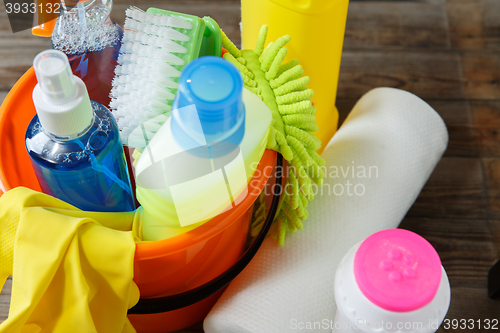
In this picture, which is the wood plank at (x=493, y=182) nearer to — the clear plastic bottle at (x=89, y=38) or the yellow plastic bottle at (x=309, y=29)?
the yellow plastic bottle at (x=309, y=29)

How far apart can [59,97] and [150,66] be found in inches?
4.0

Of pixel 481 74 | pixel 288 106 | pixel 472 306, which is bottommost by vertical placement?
pixel 472 306

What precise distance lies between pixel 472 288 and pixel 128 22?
43 centimetres

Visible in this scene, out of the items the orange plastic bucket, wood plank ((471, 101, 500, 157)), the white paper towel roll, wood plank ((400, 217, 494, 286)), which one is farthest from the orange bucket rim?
wood plank ((471, 101, 500, 157))

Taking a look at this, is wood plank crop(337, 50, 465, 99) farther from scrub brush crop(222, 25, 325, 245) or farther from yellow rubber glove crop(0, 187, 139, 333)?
yellow rubber glove crop(0, 187, 139, 333)

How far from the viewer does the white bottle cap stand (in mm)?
272

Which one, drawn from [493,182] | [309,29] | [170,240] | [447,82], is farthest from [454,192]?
[170,240]

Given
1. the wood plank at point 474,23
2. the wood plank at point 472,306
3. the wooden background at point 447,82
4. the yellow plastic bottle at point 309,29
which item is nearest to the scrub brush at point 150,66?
the yellow plastic bottle at point 309,29

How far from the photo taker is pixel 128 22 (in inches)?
15.4

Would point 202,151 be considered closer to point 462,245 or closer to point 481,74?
point 462,245

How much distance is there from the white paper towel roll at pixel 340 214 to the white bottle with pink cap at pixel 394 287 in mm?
102

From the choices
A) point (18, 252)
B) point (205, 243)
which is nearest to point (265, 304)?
point (205, 243)

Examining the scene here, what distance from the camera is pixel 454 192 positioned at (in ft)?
1.93

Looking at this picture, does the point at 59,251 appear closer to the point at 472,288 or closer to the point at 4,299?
the point at 4,299
